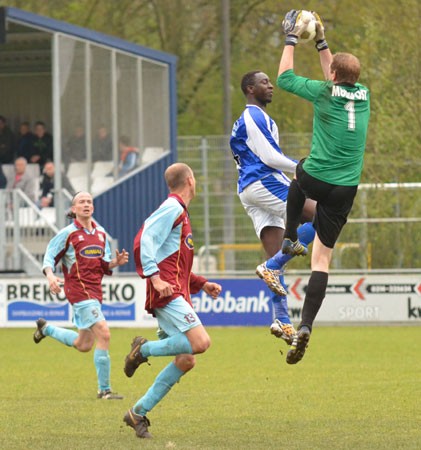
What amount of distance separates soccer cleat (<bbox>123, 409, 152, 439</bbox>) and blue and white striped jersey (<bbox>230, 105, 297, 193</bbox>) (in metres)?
2.33

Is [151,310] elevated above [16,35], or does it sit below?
below

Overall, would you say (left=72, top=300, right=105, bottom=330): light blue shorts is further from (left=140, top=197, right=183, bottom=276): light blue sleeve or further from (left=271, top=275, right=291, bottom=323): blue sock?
(left=140, top=197, right=183, bottom=276): light blue sleeve

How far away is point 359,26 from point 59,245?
78.2 feet

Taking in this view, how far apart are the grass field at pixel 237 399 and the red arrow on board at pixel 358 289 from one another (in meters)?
2.54

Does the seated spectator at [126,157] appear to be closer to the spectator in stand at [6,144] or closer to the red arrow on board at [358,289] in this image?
the spectator in stand at [6,144]

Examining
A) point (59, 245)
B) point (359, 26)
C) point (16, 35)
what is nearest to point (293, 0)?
point (359, 26)

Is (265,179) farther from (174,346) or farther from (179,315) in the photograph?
(174,346)

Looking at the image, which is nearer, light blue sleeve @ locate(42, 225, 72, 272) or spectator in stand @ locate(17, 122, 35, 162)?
light blue sleeve @ locate(42, 225, 72, 272)

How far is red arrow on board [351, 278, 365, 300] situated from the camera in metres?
23.4

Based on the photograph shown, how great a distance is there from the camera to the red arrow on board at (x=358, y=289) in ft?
76.7

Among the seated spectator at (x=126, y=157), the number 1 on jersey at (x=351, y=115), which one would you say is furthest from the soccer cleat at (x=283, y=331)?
the seated spectator at (x=126, y=157)

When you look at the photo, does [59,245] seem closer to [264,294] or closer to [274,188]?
[274,188]

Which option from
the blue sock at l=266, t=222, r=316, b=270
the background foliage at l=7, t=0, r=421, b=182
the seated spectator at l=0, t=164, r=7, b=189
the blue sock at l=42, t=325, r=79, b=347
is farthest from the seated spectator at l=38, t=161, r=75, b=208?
the blue sock at l=266, t=222, r=316, b=270

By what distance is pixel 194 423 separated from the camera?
11555 mm
